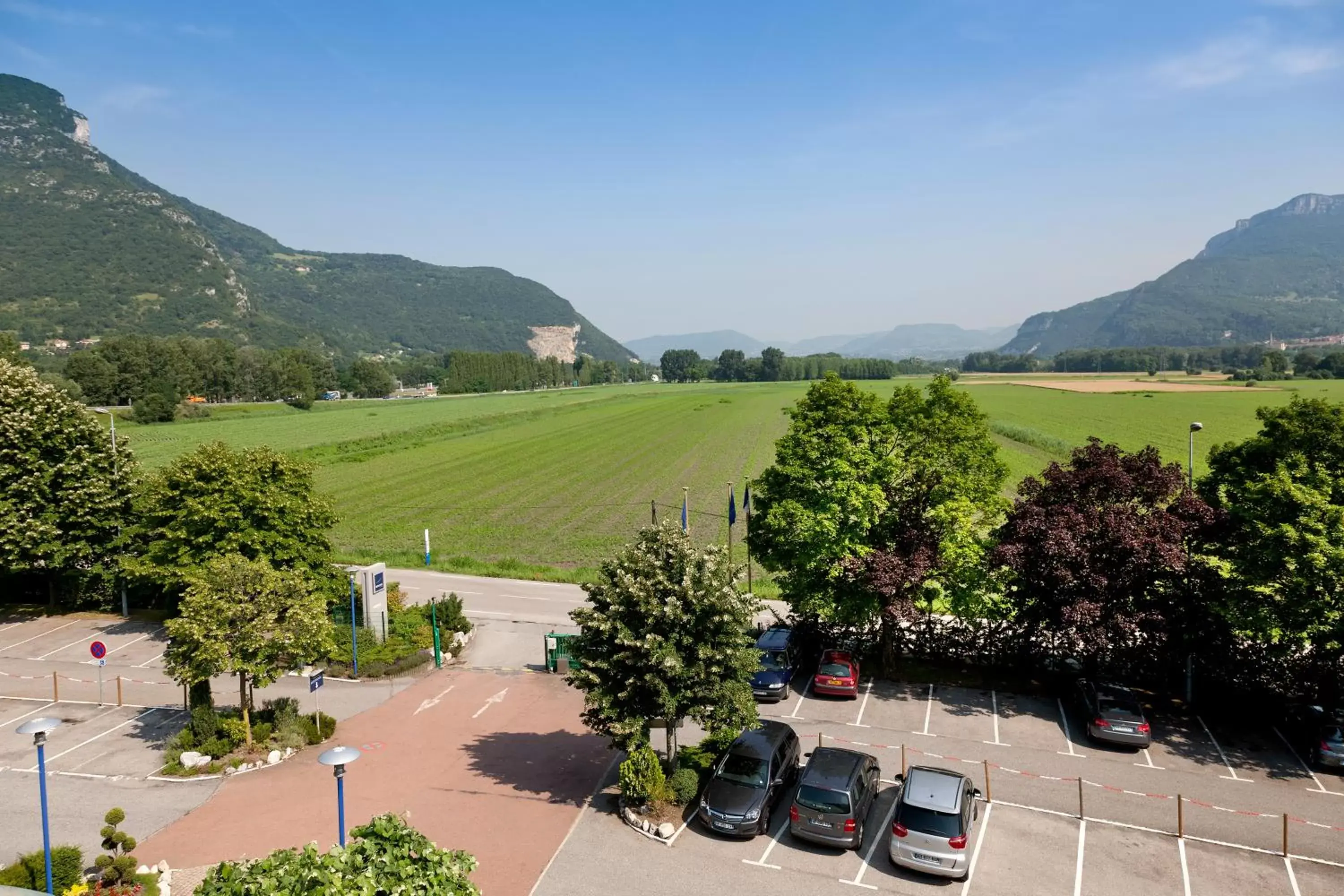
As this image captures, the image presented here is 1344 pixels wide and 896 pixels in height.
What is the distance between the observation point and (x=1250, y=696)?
22.1m

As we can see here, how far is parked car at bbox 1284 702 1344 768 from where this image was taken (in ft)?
61.1

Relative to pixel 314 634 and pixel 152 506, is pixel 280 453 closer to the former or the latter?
pixel 152 506

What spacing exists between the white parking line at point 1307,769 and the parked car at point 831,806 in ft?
35.6

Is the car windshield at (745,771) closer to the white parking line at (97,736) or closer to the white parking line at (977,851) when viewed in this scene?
the white parking line at (977,851)

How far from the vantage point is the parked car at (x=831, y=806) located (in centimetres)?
1568

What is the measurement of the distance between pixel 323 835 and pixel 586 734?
751cm

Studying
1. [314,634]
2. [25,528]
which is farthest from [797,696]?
[25,528]

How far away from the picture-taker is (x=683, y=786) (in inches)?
682

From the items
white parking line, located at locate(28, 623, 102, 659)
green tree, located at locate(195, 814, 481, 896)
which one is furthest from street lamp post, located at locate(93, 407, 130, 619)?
green tree, located at locate(195, 814, 481, 896)

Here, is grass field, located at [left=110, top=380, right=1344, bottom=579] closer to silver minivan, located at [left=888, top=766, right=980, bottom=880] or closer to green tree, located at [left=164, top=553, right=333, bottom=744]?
green tree, located at [left=164, top=553, right=333, bottom=744]

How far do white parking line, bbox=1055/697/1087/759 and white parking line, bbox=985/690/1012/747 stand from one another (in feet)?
4.24

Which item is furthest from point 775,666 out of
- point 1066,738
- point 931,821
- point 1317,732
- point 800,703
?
point 1317,732

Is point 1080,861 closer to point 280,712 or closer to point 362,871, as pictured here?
point 362,871

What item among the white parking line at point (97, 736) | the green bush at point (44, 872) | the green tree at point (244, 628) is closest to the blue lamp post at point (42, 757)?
the green bush at point (44, 872)
